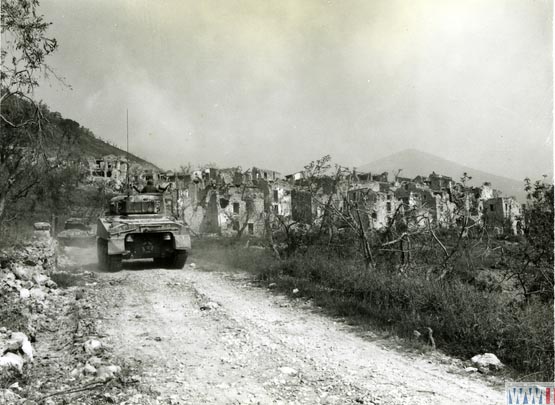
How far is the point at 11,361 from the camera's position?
4418 millimetres

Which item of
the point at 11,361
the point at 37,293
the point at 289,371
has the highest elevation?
the point at 37,293

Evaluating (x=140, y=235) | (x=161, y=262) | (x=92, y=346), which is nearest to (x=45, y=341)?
(x=92, y=346)

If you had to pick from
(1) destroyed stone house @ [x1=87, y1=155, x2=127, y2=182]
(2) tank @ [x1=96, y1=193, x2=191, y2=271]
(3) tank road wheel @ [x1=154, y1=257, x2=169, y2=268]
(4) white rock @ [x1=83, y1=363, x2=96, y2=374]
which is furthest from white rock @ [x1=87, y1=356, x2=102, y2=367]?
(1) destroyed stone house @ [x1=87, y1=155, x2=127, y2=182]

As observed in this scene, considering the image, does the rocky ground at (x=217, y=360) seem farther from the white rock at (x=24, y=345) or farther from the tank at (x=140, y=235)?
the tank at (x=140, y=235)

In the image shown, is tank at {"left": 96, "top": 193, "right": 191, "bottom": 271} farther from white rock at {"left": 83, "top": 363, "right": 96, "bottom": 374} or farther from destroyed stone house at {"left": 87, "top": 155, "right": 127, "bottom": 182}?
destroyed stone house at {"left": 87, "top": 155, "right": 127, "bottom": 182}

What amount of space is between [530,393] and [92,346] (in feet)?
15.3

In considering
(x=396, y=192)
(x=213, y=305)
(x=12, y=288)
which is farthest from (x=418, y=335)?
(x=396, y=192)

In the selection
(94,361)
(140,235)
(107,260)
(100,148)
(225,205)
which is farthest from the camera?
(100,148)

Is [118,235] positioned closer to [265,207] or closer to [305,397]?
[305,397]

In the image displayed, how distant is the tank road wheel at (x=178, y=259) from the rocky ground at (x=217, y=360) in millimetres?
4311

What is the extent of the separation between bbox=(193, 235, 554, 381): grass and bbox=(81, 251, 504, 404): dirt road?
0.58 metres

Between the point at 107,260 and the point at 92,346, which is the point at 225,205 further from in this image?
the point at 92,346

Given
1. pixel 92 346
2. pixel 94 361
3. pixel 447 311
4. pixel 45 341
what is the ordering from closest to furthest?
pixel 94 361 → pixel 92 346 → pixel 45 341 → pixel 447 311

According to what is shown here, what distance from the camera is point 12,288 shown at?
294 inches
